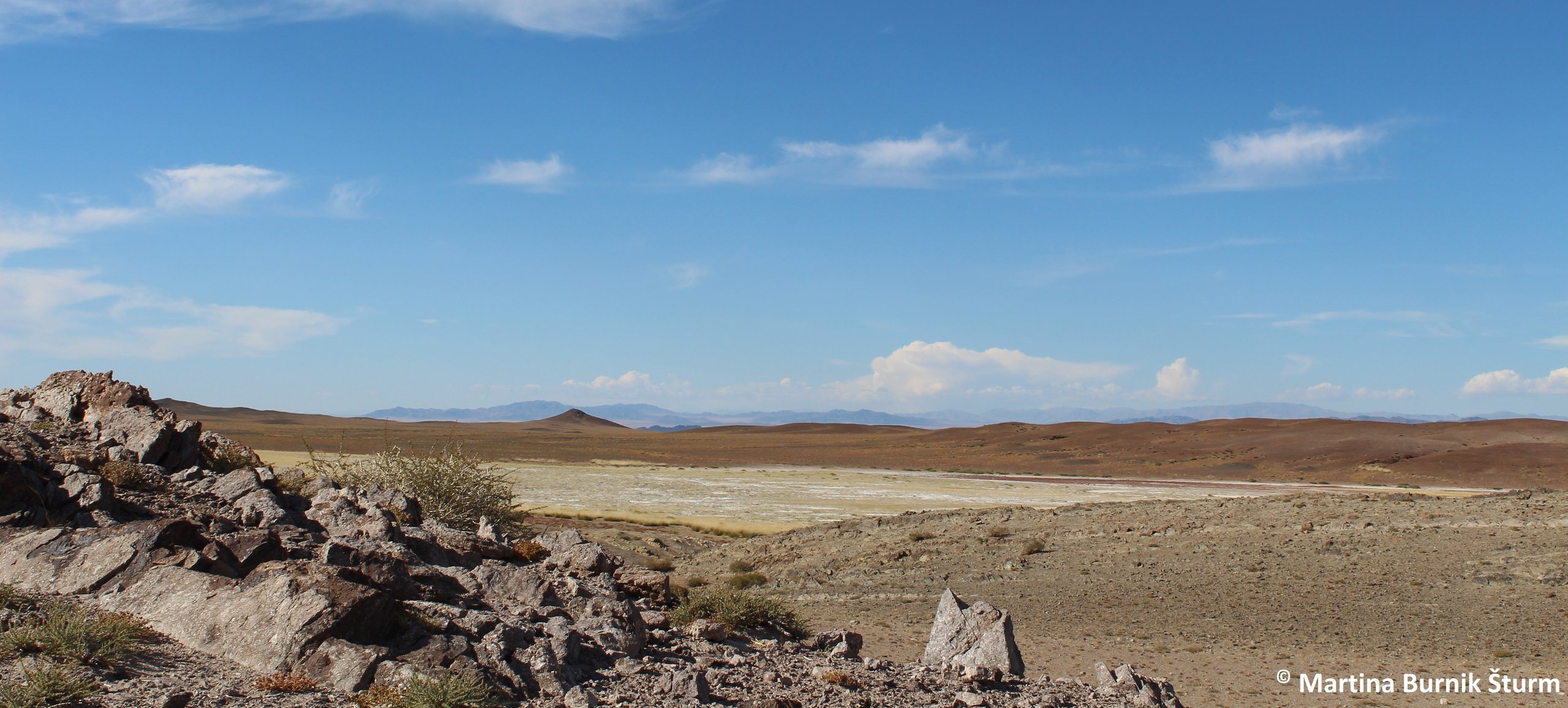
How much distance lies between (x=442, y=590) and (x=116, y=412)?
6.92 meters

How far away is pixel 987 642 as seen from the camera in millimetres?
9836

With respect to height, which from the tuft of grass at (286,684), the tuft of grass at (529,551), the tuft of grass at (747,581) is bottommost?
the tuft of grass at (747,581)

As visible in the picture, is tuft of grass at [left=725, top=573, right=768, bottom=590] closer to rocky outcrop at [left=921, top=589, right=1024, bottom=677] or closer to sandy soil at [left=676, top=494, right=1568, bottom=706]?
sandy soil at [left=676, top=494, right=1568, bottom=706]

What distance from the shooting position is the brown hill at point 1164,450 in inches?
2763

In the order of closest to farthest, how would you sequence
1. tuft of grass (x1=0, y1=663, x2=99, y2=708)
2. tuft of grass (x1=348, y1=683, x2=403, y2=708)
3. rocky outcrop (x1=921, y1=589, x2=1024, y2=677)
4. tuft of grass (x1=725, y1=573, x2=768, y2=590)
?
tuft of grass (x1=0, y1=663, x2=99, y2=708) → tuft of grass (x1=348, y1=683, x2=403, y2=708) → rocky outcrop (x1=921, y1=589, x2=1024, y2=677) → tuft of grass (x1=725, y1=573, x2=768, y2=590)

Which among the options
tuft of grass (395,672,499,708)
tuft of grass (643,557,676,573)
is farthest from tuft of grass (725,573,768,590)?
tuft of grass (395,672,499,708)

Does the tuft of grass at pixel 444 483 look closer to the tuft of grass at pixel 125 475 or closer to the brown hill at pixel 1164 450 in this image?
the tuft of grass at pixel 125 475

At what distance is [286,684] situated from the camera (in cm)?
665

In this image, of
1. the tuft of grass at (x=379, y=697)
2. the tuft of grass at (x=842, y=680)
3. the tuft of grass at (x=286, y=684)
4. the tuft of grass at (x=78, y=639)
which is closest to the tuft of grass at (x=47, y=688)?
the tuft of grass at (x=78, y=639)

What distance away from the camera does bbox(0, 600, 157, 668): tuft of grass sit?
648 centimetres

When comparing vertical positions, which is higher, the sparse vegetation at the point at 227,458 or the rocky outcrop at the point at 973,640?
the sparse vegetation at the point at 227,458

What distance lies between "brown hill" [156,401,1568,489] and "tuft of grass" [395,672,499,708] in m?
45.0

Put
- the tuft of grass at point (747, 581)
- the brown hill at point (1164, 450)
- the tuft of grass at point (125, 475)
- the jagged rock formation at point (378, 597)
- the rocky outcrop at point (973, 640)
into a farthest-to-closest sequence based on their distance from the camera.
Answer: the brown hill at point (1164, 450)
the tuft of grass at point (747, 581)
the tuft of grass at point (125, 475)
the rocky outcrop at point (973, 640)
the jagged rock formation at point (378, 597)

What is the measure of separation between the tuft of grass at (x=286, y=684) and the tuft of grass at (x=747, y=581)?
50.2 feet
